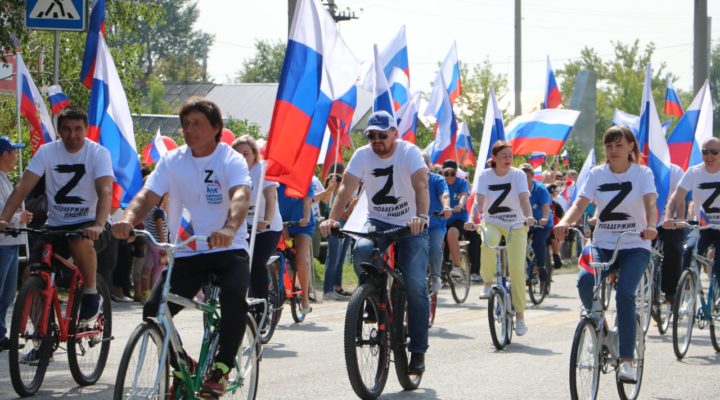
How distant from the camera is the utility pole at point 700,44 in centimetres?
2372

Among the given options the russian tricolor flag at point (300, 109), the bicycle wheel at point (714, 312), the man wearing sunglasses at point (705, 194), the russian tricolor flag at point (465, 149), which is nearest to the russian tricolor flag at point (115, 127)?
the russian tricolor flag at point (300, 109)

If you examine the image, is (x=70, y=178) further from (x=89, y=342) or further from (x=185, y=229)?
(x=185, y=229)

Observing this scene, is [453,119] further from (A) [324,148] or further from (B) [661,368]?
(B) [661,368]

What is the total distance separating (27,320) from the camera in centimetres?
855

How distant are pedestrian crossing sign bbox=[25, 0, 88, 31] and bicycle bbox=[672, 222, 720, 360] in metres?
5.94

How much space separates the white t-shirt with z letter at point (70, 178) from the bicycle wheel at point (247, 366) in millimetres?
2226

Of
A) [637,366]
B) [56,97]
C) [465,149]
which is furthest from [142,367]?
[465,149]

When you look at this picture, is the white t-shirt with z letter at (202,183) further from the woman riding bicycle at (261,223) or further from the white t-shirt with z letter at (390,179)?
the woman riding bicycle at (261,223)

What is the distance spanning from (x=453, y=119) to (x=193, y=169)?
44.5ft

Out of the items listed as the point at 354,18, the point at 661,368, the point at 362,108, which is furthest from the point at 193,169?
the point at 362,108

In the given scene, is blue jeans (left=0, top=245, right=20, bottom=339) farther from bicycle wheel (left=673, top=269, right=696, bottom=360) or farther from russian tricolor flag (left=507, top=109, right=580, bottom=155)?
russian tricolor flag (left=507, top=109, right=580, bottom=155)

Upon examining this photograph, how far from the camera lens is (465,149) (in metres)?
23.2

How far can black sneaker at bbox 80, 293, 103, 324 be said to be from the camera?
898 cm

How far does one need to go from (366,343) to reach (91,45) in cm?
565
